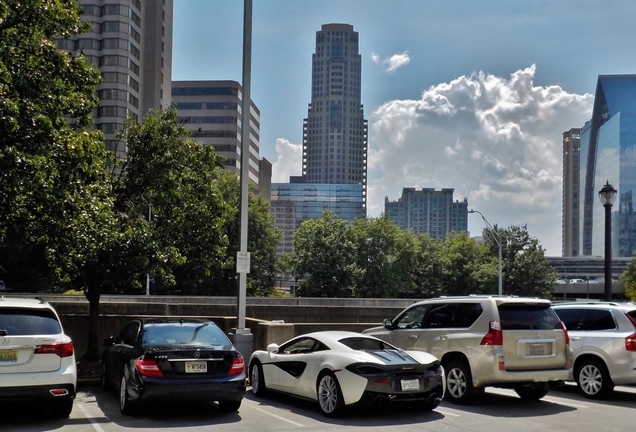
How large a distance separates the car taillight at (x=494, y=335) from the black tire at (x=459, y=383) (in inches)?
24.5

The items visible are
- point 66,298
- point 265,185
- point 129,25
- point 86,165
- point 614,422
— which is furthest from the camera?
point 265,185

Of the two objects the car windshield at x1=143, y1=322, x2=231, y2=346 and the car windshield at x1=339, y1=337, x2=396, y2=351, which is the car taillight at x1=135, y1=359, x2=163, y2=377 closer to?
the car windshield at x1=143, y1=322, x2=231, y2=346

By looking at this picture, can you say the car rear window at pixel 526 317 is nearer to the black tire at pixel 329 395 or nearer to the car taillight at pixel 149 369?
the black tire at pixel 329 395

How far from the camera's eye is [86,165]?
13.9 metres

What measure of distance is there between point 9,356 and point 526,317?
26.1ft

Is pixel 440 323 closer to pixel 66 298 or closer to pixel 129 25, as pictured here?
pixel 66 298

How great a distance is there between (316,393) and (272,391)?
1818 millimetres

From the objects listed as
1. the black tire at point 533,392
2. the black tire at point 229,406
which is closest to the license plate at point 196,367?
the black tire at point 229,406

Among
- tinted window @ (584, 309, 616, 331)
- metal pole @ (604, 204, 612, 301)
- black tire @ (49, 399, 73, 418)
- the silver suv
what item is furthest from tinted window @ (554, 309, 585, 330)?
black tire @ (49, 399, 73, 418)

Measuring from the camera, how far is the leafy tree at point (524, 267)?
8062 centimetres

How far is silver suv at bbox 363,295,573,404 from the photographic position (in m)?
11.6

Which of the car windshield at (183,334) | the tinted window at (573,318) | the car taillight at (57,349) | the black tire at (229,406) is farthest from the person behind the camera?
the tinted window at (573,318)

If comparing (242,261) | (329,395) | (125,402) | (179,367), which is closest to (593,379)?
Result: (329,395)

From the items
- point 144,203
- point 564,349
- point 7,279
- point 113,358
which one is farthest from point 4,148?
point 7,279
